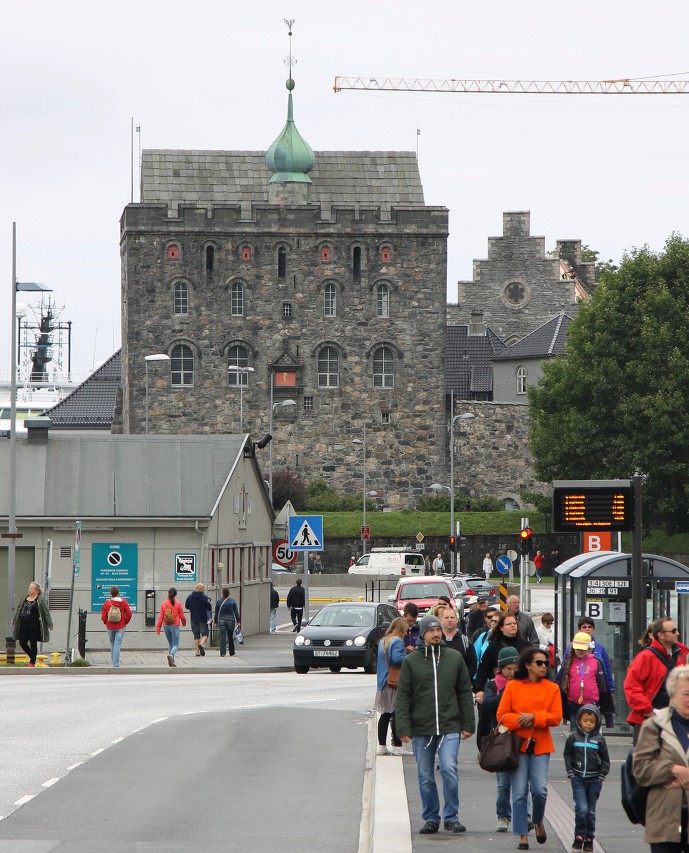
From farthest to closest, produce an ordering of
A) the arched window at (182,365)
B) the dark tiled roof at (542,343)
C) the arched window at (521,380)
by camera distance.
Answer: the arched window at (521,380)
the dark tiled roof at (542,343)
the arched window at (182,365)

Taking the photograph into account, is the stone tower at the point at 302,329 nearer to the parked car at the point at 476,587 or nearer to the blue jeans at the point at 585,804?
the parked car at the point at 476,587

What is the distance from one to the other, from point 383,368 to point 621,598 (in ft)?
225

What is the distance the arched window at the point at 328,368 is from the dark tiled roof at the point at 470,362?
11.7 meters

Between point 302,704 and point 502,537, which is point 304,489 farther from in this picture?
point 302,704

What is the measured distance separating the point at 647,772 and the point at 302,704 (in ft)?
49.7

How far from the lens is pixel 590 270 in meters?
116

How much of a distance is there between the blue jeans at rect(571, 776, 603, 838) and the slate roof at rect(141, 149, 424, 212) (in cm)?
7914

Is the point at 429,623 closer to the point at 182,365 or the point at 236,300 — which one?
the point at 182,365

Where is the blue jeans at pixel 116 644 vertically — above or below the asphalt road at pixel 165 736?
above

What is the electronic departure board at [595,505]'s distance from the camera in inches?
643

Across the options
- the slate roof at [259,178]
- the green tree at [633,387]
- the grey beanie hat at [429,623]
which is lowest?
the grey beanie hat at [429,623]

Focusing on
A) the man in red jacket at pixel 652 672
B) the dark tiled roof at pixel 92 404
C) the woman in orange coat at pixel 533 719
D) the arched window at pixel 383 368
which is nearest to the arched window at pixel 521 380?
the arched window at pixel 383 368

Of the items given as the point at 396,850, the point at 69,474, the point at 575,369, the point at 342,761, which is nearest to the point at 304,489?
the point at 575,369

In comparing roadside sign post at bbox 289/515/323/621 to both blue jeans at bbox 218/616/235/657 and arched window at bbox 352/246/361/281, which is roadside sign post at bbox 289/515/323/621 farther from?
arched window at bbox 352/246/361/281
